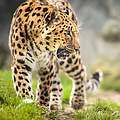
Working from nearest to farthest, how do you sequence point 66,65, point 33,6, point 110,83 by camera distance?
point 33,6
point 66,65
point 110,83

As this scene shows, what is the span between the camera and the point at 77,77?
15.6 ft

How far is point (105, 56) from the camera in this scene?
11289 mm

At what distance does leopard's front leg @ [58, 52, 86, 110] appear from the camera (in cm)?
453

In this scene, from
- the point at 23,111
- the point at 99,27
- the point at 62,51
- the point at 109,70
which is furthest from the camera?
the point at 99,27

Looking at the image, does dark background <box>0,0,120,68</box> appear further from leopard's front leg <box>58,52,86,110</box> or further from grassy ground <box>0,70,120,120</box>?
grassy ground <box>0,70,120,120</box>

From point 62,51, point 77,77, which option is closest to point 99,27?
point 77,77

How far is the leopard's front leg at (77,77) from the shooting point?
453 centimetres

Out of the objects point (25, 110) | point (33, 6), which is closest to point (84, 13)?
point (33, 6)

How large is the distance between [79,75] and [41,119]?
177cm

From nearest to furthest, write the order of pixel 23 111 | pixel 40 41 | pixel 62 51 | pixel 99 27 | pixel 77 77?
pixel 23 111, pixel 62 51, pixel 40 41, pixel 77 77, pixel 99 27

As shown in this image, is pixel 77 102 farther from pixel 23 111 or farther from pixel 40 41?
pixel 23 111

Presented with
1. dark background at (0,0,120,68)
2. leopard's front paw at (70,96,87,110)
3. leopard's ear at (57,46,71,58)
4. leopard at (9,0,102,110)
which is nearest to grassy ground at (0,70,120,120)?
leopard at (9,0,102,110)

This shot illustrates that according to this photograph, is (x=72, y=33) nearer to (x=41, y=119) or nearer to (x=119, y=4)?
(x=41, y=119)

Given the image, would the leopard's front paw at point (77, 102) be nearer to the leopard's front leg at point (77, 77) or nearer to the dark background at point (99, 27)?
the leopard's front leg at point (77, 77)
